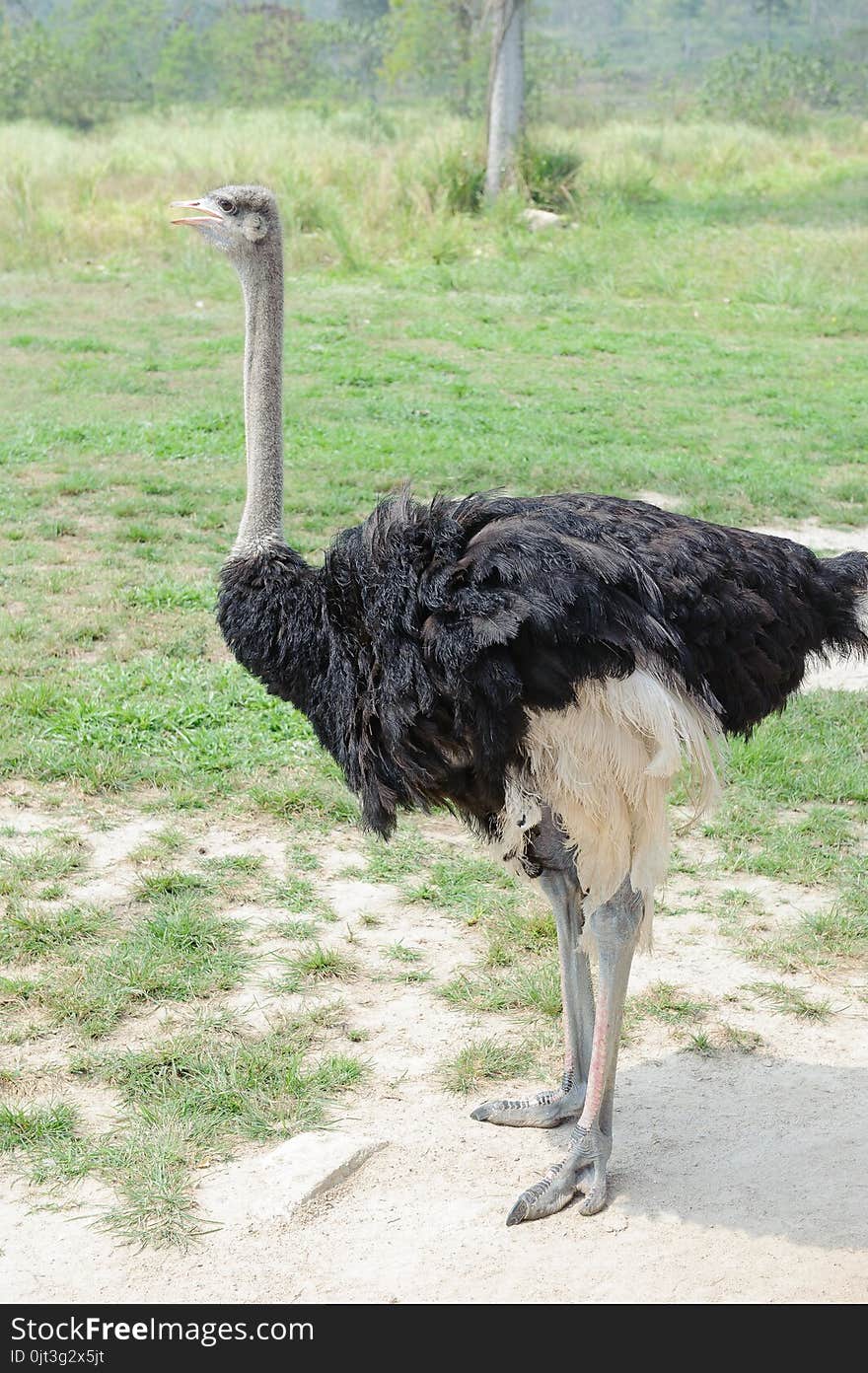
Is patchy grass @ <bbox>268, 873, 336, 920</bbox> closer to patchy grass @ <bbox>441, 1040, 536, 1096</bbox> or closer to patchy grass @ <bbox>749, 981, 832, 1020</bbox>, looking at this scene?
patchy grass @ <bbox>441, 1040, 536, 1096</bbox>

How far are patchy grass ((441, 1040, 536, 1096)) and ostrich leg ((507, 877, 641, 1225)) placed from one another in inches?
16.2

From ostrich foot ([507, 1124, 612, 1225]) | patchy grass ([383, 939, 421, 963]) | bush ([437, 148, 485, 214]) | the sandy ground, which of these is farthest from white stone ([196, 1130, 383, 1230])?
bush ([437, 148, 485, 214])

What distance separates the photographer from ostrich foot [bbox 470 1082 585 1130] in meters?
3.47

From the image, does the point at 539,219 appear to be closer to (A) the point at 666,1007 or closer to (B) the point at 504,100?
(B) the point at 504,100

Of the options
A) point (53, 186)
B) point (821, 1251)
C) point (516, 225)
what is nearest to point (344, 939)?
point (821, 1251)

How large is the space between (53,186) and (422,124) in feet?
25.9

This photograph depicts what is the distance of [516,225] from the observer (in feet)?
53.2

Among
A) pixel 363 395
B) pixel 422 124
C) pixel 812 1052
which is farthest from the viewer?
pixel 422 124

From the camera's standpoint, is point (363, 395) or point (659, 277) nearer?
point (363, 395)

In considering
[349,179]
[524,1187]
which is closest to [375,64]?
[349,179]

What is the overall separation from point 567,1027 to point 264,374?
1724mm

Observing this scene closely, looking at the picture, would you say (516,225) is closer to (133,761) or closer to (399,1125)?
(133,761)

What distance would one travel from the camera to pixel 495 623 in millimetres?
2916

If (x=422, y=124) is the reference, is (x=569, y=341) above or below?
below
